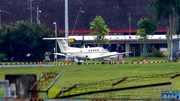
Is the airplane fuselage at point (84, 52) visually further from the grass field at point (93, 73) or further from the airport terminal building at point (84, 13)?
the airport terminal building at point (84, 13)

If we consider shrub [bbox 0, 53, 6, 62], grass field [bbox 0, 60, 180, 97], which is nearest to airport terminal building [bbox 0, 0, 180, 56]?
shrub [bbox 0, 53, 6, 62]

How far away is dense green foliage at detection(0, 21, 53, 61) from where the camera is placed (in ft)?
228

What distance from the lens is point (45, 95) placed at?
50.8ft

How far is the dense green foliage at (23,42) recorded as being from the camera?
69.4 meters

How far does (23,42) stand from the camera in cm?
6888

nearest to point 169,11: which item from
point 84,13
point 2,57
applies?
point 2,57

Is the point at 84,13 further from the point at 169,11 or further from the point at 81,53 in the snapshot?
the point at 169,11

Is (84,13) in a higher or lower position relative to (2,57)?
higher

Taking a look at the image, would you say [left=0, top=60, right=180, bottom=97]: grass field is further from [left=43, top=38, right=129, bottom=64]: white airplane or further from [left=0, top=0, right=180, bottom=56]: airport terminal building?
[left=0, top=0, right=180, bottom=56]: airport terminal building

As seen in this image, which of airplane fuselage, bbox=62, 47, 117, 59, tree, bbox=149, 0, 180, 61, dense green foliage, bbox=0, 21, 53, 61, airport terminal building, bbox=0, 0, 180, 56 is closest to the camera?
tree, bbox=149, 0, 180, 61

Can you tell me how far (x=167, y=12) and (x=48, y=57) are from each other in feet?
76.7

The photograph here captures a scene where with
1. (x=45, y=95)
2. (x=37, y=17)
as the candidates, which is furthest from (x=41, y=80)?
(x=37, y=17)

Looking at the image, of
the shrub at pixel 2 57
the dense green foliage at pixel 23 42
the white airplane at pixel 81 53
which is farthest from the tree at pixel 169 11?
the shrub at pixel 2 57

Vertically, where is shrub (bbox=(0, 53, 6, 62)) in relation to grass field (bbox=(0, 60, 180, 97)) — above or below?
above
